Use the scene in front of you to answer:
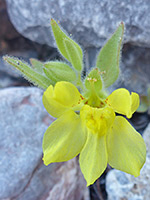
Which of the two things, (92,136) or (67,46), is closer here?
(92,136)

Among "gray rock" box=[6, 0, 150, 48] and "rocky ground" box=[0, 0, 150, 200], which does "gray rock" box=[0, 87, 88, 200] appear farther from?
"gray rock" box=[6, 0, 150, 48]

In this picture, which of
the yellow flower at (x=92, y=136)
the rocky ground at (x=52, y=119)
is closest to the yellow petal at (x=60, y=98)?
the yellow flower at (x=92, y=136)

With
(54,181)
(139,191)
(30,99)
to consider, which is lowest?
(139,191)

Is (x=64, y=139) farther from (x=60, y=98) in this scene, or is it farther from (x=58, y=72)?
(x=58, y=72)

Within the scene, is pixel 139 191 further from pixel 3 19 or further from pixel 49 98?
pixel 3 19

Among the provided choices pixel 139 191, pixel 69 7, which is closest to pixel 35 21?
pixel 69 7

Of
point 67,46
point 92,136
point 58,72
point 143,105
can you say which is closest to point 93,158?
point 92,136
